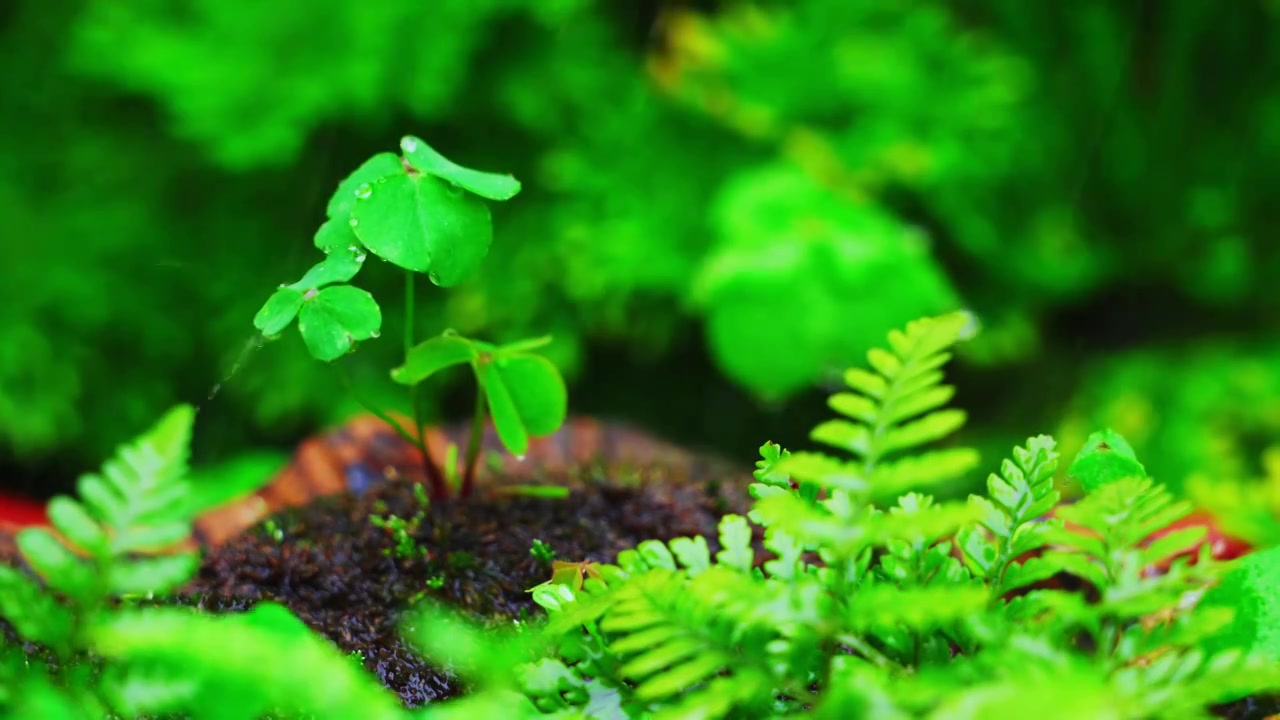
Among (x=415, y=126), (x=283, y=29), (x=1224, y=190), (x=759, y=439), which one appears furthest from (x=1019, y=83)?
(x=283, y=29)

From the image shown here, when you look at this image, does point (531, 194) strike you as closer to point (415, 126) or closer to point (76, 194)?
point (415, 126)

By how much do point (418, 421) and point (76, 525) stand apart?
395mm

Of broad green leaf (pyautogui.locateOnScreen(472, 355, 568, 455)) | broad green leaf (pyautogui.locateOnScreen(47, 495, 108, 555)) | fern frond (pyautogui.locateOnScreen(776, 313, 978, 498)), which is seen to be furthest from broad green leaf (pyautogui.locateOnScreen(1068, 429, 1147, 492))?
broad green leaf (pyautogui.locateOnScreen(47, 495, 108, 555))

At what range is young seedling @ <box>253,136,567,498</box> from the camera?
739 millimetres

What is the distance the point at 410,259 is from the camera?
742 millimetres

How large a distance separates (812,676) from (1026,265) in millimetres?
2333

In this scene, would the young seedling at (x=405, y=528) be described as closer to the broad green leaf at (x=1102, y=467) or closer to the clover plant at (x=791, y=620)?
the clover plant at (x=791, y=620)

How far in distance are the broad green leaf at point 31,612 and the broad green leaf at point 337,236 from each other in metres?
0.32

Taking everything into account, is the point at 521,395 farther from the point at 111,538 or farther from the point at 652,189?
the point at 652,189

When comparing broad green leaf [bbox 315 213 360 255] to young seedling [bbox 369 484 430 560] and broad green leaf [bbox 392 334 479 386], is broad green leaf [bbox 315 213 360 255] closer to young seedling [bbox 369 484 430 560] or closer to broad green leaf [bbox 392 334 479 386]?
broad green leaf [bbox 392 334 479 386]

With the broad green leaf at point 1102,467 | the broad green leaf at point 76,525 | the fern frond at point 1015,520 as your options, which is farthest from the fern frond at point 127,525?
the broad green leaf at point 1102,467

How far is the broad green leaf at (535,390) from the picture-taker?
85 cm

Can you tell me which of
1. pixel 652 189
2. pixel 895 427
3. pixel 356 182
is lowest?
pixel 895 427

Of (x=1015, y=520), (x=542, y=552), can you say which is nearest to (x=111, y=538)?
(x=542, y=552)
